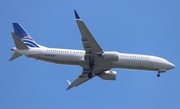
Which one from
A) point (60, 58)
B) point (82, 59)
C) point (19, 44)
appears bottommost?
point (82, 59)

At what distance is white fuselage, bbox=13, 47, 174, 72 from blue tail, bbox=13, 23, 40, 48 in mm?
2763

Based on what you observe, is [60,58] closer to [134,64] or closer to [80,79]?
[80,79]

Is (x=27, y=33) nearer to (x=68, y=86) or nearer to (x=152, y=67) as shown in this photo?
(x=68, y=86)

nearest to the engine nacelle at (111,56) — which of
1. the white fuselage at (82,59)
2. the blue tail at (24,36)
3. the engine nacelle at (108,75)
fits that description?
the white fuselage at (82,59)

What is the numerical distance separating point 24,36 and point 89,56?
10276mm

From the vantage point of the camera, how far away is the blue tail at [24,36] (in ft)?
164

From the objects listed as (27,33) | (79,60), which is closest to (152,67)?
(79,60)

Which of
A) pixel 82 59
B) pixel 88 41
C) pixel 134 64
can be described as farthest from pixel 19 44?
pixel 134 64

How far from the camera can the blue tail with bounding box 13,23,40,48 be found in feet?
164

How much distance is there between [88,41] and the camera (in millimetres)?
44469

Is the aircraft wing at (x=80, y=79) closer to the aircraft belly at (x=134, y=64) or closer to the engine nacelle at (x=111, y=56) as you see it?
the aircraft belly at (x=134, y=64)

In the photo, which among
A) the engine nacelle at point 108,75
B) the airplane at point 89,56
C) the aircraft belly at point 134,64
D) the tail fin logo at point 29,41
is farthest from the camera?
the engine nacelle at point 108,75

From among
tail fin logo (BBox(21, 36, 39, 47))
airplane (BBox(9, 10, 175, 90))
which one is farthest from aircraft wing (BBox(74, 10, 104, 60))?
tail fin logo (BBox(21, 36, 39, 47))

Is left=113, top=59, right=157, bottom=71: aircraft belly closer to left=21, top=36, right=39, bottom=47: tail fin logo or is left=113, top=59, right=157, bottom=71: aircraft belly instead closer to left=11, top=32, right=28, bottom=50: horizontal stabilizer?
left=21, top=36, right=39, bottom=47: tail fin logo
